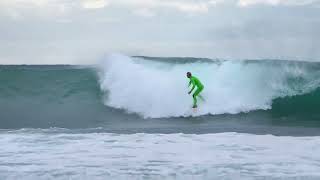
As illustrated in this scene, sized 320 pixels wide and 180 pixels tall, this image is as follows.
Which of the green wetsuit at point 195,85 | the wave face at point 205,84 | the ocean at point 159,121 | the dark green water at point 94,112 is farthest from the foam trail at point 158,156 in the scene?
the wave face at point 205,84

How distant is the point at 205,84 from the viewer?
19.4 meters

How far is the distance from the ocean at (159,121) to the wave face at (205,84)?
0.03 meters

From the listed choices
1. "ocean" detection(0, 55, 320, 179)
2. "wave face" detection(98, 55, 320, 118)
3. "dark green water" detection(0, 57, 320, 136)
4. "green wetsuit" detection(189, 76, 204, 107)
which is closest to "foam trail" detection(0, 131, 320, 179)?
"ocean" detection(0, 55, 320, 179)

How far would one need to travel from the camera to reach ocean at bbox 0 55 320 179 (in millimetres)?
7945

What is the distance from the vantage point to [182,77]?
2031 cm

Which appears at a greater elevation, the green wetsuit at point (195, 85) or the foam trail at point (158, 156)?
the green wetsuit at point (195, 85)

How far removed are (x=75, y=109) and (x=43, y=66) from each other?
9246mm

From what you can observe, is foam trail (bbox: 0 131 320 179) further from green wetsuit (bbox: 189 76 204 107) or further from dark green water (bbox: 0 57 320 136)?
green wetsuit (bbox: 189 76 204 107)

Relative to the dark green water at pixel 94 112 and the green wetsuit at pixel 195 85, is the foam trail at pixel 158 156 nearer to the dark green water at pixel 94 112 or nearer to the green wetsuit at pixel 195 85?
the dark green water at pixel 94 112

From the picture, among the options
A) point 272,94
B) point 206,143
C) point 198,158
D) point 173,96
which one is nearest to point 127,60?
point 173,96

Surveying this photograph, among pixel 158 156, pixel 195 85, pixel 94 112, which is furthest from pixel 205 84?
pixel 158 156

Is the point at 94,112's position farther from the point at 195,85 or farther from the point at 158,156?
the point at 158,156

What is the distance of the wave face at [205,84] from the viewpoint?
17094 mm

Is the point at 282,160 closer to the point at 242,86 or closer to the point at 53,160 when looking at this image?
the point at 53,160
